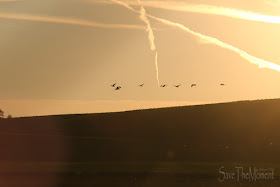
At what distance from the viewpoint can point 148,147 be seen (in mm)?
54812

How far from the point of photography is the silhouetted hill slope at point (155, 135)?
156 feet

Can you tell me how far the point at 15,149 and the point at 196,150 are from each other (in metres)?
16.6

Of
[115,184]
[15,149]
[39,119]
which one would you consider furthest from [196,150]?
[39,119]

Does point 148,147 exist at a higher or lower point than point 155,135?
lower

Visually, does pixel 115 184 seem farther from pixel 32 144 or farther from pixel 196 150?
pixel 32 144

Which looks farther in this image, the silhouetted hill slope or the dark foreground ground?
the silhouetted hill slope

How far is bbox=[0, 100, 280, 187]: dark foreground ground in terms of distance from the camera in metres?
27.2

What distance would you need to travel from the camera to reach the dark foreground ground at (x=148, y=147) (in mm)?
27156

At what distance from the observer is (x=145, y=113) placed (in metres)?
88.2

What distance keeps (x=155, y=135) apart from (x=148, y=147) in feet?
67.2

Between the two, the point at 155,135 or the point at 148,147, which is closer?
the point at 148,147

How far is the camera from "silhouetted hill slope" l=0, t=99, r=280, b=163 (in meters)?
47.5

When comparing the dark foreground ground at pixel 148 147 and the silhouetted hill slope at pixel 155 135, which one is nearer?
the dark foreground ground at pixel 148 147

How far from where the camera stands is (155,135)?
7525cm
